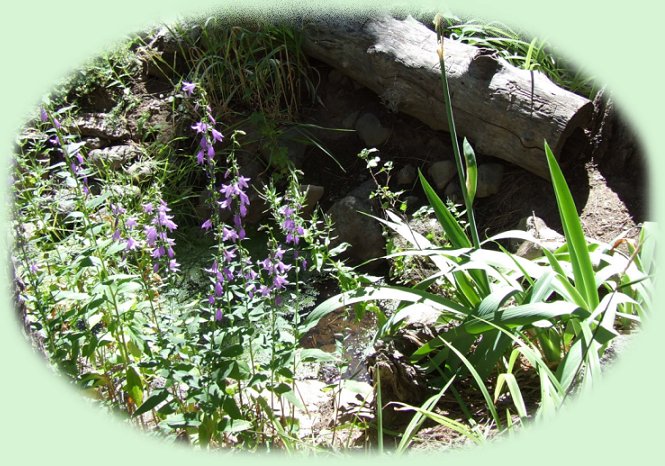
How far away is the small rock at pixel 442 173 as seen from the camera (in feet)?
14.1

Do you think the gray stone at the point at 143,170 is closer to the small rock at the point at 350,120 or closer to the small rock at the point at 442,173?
the small rock at the point at 350,120

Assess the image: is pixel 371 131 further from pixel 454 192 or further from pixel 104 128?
pixel 104 128

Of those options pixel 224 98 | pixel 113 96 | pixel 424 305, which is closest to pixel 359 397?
pixel 424 305

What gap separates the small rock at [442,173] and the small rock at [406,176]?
0.12 m

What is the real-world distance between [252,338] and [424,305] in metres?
0.70

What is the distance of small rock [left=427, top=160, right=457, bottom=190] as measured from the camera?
14.1 feet

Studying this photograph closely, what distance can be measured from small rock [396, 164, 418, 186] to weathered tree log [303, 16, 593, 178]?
0.31 metres

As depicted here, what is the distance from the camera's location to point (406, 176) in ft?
14.4

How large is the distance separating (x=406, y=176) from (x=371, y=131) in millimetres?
441

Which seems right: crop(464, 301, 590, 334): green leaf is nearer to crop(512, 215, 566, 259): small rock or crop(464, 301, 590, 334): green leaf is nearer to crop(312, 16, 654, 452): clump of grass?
crop(312, 16, 654, 452): clump of grass

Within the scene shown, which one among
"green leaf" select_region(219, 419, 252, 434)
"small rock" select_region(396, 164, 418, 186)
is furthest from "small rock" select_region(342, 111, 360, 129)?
"green leaf" select_region(219, 419, 252, 434)

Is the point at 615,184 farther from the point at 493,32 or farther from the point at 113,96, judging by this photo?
the point at 113,96

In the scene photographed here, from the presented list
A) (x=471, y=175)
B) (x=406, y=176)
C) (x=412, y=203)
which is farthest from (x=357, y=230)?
(x=471, y=175)

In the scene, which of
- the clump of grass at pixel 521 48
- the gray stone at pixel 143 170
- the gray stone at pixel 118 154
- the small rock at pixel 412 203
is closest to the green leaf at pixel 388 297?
the small rock at pixel 412 203
